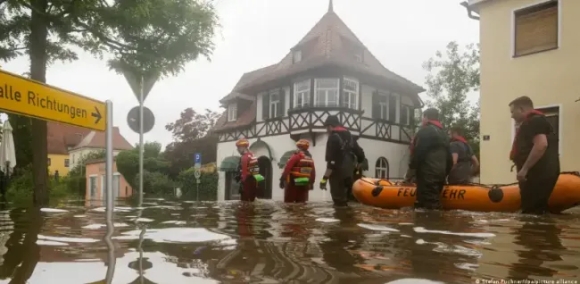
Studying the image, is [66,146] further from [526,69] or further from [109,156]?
[109,156]

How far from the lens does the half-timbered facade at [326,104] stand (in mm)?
24234

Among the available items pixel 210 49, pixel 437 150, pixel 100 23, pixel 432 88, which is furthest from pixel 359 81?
pixel 437 150

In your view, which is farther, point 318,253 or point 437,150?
point 437,150

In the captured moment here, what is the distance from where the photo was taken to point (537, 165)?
6.19m

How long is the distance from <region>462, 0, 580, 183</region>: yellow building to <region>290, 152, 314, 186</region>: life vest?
6.88 meters

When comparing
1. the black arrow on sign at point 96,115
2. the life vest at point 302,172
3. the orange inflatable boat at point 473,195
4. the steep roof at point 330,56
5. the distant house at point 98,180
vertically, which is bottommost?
the distant house at point 98,180

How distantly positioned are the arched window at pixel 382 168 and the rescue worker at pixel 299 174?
16.9 meters

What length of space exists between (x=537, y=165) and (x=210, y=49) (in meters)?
7.16

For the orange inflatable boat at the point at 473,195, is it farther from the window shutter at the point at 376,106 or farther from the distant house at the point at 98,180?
the distant house at the point at 98,180

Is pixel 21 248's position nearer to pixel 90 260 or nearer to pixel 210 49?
pixel 90 260

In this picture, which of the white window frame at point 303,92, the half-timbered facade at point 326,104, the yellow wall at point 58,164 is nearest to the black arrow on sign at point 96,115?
the half-timbered facade at point 326,104

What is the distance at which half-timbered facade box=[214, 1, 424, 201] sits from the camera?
79.5 ft

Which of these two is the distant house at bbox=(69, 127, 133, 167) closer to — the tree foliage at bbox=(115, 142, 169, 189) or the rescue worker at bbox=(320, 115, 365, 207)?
the tree foliage at bbox=(115, 142, 169, 189)

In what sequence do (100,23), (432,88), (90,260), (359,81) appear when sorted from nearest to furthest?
(90,260) → (100,23) → (359,81) → (432,88)
